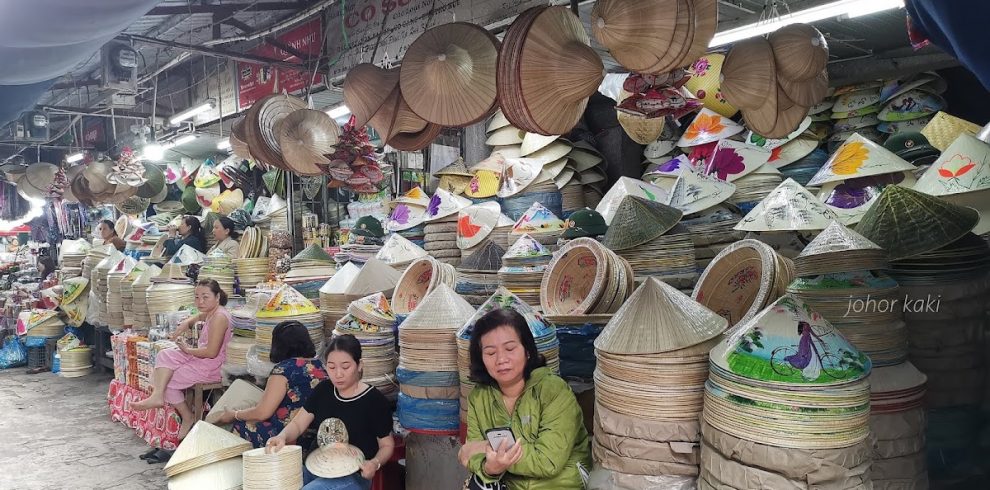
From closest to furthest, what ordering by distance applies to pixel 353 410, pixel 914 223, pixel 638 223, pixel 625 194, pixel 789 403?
pixel 789 403 < pixel 914 223 < pixel 353 410 < pixel 638 223 < pixel 625 194

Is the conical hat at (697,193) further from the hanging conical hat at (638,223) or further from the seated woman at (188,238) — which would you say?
the seated woman at (188,238)

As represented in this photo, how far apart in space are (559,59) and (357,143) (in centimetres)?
191

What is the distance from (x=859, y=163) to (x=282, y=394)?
3149 millimetres

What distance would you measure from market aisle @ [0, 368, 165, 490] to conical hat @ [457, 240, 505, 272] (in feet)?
8.27

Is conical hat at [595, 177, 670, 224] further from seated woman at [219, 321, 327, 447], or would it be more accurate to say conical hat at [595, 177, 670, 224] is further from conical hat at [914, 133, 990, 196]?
seated woman at [219, 321, 327, 447]

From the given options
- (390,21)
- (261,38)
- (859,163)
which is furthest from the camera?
(261,38)

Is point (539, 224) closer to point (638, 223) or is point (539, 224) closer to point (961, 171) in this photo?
point (638, 223)

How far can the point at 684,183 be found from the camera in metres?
3.66

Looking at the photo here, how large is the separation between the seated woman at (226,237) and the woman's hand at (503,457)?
497cm

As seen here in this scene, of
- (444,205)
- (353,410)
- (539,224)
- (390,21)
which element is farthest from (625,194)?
(390,21)

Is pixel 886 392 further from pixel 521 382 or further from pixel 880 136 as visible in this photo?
pixel 880 136

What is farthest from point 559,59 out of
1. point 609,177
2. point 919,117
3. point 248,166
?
point 248,166

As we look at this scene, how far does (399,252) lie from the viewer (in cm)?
469

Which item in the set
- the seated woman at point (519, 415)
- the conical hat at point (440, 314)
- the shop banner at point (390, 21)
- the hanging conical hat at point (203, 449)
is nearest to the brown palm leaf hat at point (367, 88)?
the conical hat at point (440, 314)
